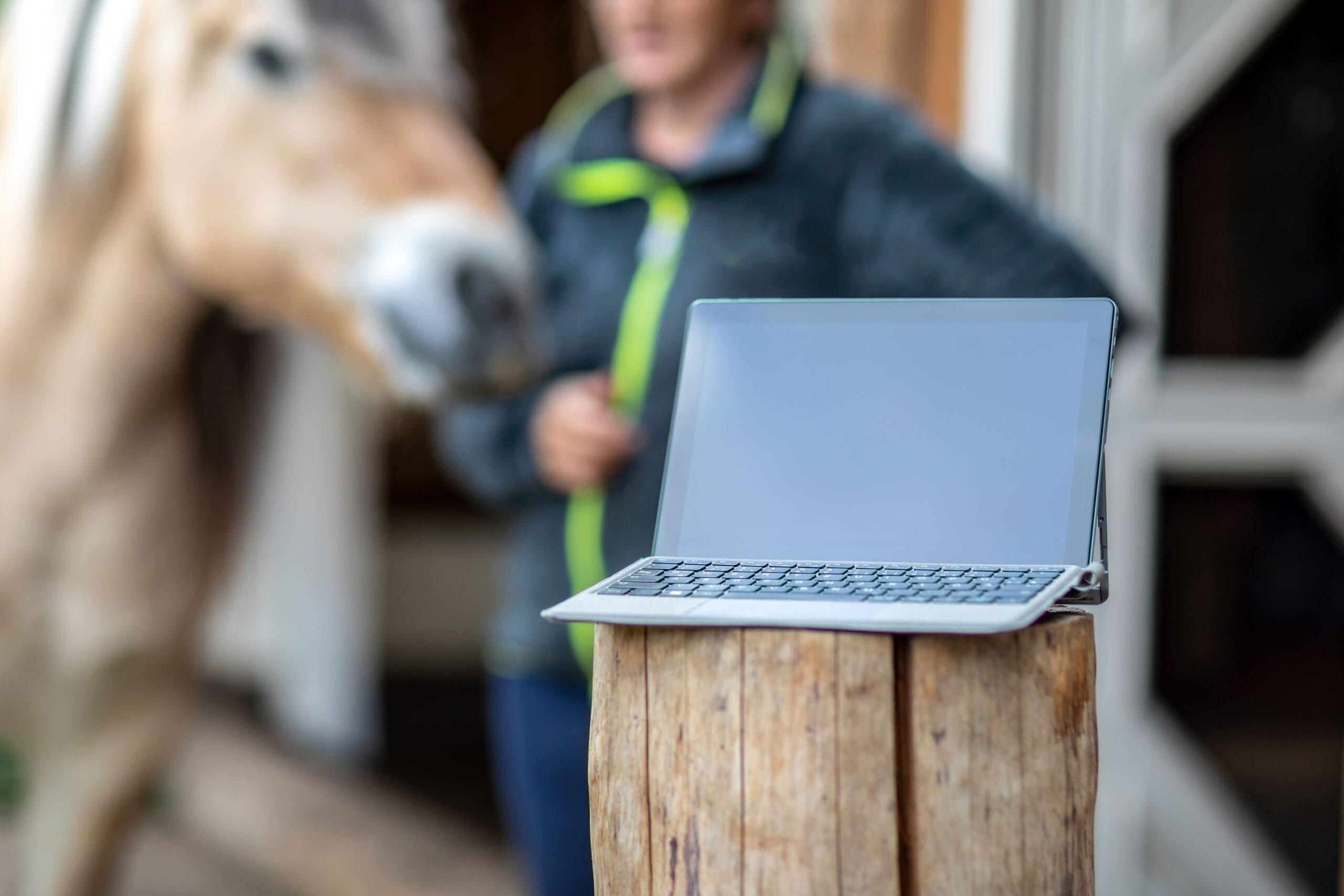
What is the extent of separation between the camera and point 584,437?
1047mm

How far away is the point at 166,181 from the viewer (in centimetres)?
136

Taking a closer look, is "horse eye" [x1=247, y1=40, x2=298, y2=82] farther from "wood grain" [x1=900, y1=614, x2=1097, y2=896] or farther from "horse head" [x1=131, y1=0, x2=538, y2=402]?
"wood grain" [x1=900, y1=614, x2=1097, y2=896]

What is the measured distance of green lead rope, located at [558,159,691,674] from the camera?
107cm

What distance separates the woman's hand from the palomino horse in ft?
0.52

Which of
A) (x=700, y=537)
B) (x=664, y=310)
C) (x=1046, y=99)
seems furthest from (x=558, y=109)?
(x=700, y=537)

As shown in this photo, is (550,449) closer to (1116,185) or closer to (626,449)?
(626,449)

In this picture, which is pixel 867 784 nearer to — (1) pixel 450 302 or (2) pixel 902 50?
(1) pixel 450 302

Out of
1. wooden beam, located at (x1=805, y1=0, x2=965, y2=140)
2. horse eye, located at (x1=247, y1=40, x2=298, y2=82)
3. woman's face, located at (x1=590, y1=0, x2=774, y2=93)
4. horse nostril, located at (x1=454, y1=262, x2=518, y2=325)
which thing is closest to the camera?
woman's face, located at (x1=590, y1=0, x2=774, y2=93)

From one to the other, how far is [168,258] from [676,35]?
2.16 feet

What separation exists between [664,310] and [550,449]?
0.50ft

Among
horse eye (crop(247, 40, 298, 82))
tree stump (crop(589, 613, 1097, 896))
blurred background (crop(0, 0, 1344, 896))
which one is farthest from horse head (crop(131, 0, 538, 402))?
tree stump (crop(589, 613, 1097, 896))

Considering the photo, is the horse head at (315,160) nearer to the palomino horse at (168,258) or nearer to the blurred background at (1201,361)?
the palomino horse at (168,258)

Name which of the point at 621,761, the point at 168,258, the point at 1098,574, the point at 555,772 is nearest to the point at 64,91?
the point at 168,258

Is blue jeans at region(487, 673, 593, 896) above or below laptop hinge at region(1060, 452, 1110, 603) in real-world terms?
below
